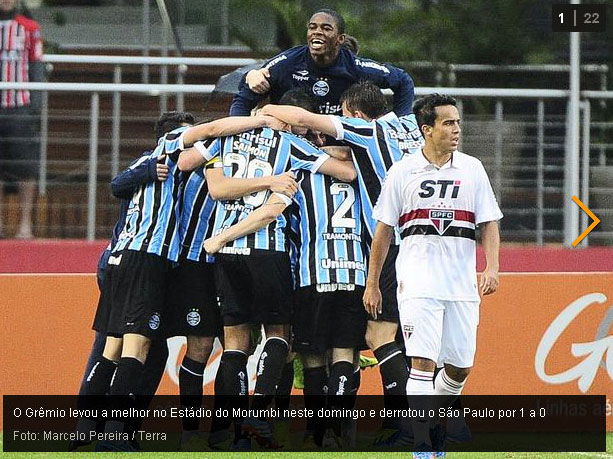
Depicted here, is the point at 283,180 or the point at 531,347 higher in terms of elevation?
the point at 283,180

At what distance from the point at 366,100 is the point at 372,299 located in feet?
4.37

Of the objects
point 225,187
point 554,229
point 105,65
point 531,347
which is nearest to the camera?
point 225,187

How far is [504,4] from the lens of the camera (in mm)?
12695

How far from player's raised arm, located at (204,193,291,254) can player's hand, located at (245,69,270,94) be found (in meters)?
0.81

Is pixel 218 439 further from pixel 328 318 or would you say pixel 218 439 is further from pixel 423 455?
pixel 423 455

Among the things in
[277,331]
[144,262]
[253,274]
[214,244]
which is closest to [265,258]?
[253,274]

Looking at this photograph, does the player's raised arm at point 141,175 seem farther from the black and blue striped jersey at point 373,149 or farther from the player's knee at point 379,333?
the player's knee at point 379,333

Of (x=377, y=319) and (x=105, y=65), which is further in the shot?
(x=105, y=65)

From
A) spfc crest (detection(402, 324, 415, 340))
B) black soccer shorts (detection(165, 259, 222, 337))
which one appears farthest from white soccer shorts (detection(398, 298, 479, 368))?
black soccer shorts (detection(165, 259, 222, 337))

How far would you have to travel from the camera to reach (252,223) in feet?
25.8

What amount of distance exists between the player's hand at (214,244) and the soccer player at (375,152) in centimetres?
75

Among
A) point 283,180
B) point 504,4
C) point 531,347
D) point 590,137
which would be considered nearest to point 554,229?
point 590,137

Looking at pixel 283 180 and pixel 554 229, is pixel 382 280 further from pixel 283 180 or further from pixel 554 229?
pixel 554 229

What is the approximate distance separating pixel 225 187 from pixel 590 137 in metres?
4.08
